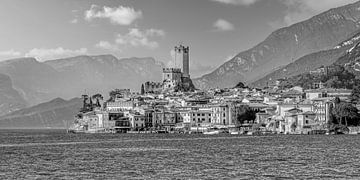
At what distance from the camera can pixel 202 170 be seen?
55.3 metres

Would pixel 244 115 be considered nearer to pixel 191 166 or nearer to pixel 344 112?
pixel 344 112

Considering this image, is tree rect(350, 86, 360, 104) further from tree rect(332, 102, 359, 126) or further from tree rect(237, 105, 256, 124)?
tree rect(237, 105, 256, 124)

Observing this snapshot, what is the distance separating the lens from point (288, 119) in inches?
5974

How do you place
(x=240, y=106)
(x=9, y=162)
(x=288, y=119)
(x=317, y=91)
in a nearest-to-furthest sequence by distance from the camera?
(x=9, y=162), (x=288, y=119), (x=240, y=106), (x=317, y=91)

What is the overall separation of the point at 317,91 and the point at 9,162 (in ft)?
458

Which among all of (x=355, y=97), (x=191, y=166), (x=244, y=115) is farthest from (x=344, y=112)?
(x=191, y=166)

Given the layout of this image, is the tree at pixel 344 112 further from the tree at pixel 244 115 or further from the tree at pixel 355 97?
the tree at pixel 244 115

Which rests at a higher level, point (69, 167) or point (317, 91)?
point (317, 91)

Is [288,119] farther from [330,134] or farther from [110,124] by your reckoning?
[110,124]

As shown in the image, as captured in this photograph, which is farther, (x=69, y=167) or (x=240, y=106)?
(x=240, y=106)

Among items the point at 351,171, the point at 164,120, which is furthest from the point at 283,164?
the point at 164,120

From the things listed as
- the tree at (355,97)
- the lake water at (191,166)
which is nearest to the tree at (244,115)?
the tree at (355,97)

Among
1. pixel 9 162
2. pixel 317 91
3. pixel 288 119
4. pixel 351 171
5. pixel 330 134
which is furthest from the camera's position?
pixel 317 91

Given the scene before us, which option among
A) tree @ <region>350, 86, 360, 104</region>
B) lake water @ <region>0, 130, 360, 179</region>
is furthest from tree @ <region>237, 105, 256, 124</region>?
lake water @ <region>0, 130, 360, 179</region>
